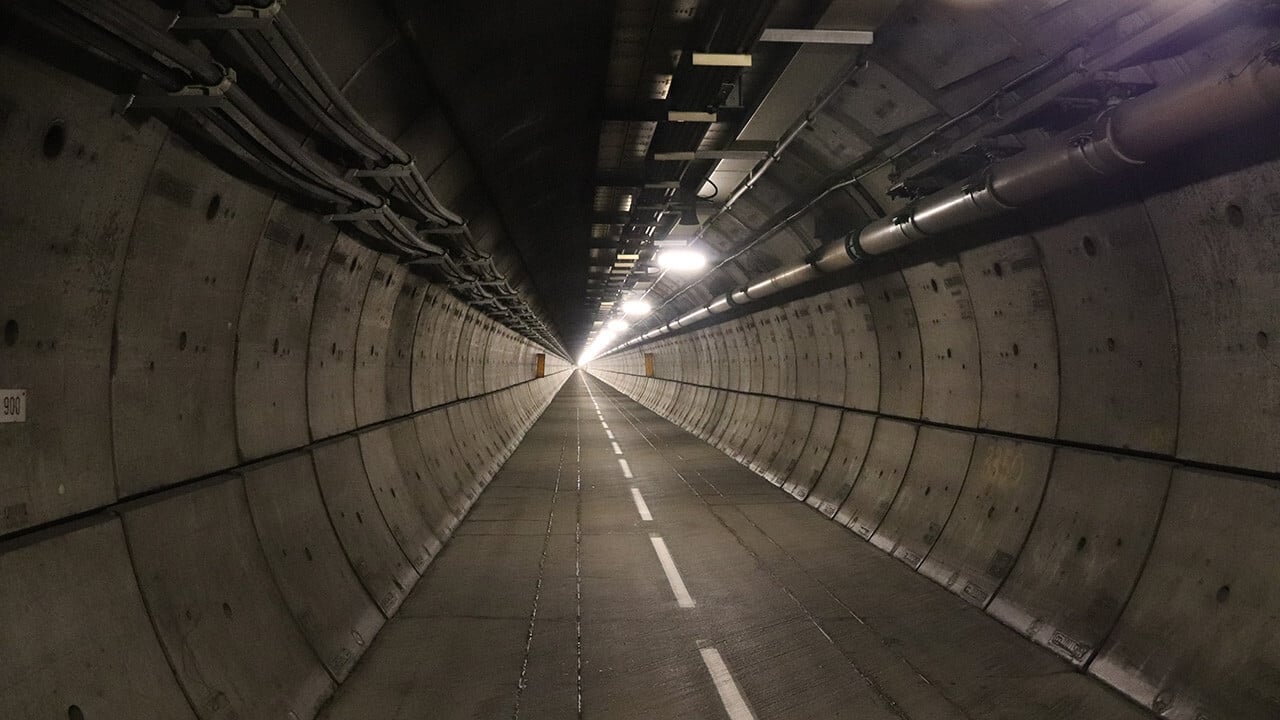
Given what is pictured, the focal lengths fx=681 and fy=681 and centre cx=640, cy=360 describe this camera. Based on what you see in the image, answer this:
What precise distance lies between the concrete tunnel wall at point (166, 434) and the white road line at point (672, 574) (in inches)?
113

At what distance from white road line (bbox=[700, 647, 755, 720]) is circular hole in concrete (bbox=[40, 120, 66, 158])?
4921mm

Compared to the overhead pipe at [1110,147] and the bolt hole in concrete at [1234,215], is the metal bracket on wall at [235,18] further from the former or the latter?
the bolt hole in concrete at [1234,215]

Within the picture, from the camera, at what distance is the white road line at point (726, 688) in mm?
4777

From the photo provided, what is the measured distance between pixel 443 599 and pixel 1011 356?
6.53 meters

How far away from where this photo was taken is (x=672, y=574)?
7883 mm

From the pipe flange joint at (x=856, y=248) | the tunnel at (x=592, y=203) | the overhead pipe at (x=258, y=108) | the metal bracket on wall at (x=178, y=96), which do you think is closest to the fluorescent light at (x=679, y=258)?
the tunnel at (x=592, y=203)

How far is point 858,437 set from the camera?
11477mm

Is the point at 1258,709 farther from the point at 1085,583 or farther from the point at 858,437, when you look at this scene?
the point at 858,437

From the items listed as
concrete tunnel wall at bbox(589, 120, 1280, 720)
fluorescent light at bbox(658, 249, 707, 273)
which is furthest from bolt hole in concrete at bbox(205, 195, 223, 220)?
fluorescent light at bbox(658, 249, 707, 273)

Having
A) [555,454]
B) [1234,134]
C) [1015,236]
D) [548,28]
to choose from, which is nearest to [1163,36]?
[1234,134]

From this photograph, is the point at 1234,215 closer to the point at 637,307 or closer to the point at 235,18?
the point at 235,18

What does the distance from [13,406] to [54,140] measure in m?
1.12

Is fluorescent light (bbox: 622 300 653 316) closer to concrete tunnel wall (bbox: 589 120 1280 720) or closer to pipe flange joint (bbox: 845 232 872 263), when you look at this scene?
concrete tunnel wall (bbox: 589 120 1280 720)

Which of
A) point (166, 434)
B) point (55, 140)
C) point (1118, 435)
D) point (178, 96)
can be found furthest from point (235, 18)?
point (1118, 435)
